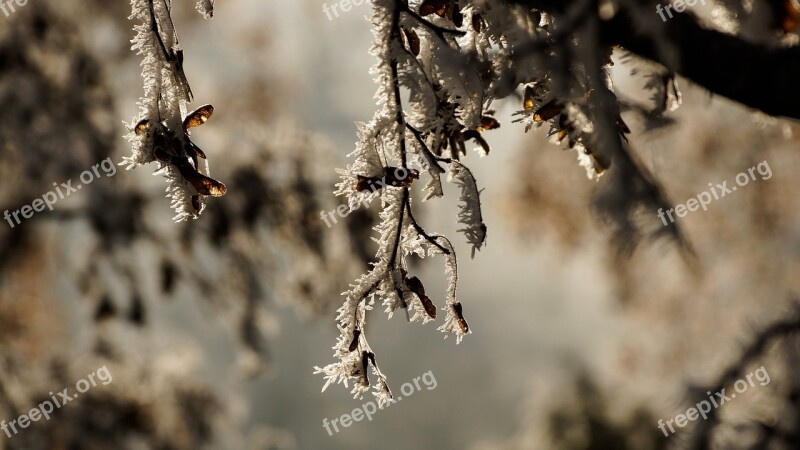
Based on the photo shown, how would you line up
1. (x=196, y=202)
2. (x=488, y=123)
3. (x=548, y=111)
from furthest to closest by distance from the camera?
(x=488, y=123) → (x=196, y=202) → (x=548, y=111)

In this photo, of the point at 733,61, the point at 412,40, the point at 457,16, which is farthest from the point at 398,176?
the point at 733,61

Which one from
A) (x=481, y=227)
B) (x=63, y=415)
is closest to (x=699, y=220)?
(x=63, y=415)

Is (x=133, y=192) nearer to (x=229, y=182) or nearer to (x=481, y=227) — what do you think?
(x=229, y=182)

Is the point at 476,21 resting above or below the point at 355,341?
above

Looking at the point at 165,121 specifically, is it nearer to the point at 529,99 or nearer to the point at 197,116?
the point at 197,116

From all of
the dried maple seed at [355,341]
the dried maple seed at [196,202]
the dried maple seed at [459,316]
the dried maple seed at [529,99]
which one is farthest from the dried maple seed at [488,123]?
the dried maple seed at [196,202]

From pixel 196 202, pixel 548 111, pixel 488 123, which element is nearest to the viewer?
pixel 548 111

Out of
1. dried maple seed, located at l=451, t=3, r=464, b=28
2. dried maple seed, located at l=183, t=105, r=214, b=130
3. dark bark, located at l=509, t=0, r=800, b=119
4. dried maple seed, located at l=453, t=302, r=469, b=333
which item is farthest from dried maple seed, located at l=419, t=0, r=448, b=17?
dried maple seed, located at l=453, t=302, r=469, b=333

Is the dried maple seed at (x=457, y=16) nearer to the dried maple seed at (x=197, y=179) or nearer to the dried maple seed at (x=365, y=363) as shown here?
the dried maple seed at (x=197, y=179)

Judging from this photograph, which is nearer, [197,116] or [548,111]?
[548,111]

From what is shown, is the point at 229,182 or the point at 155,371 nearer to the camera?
the point at 229,182
